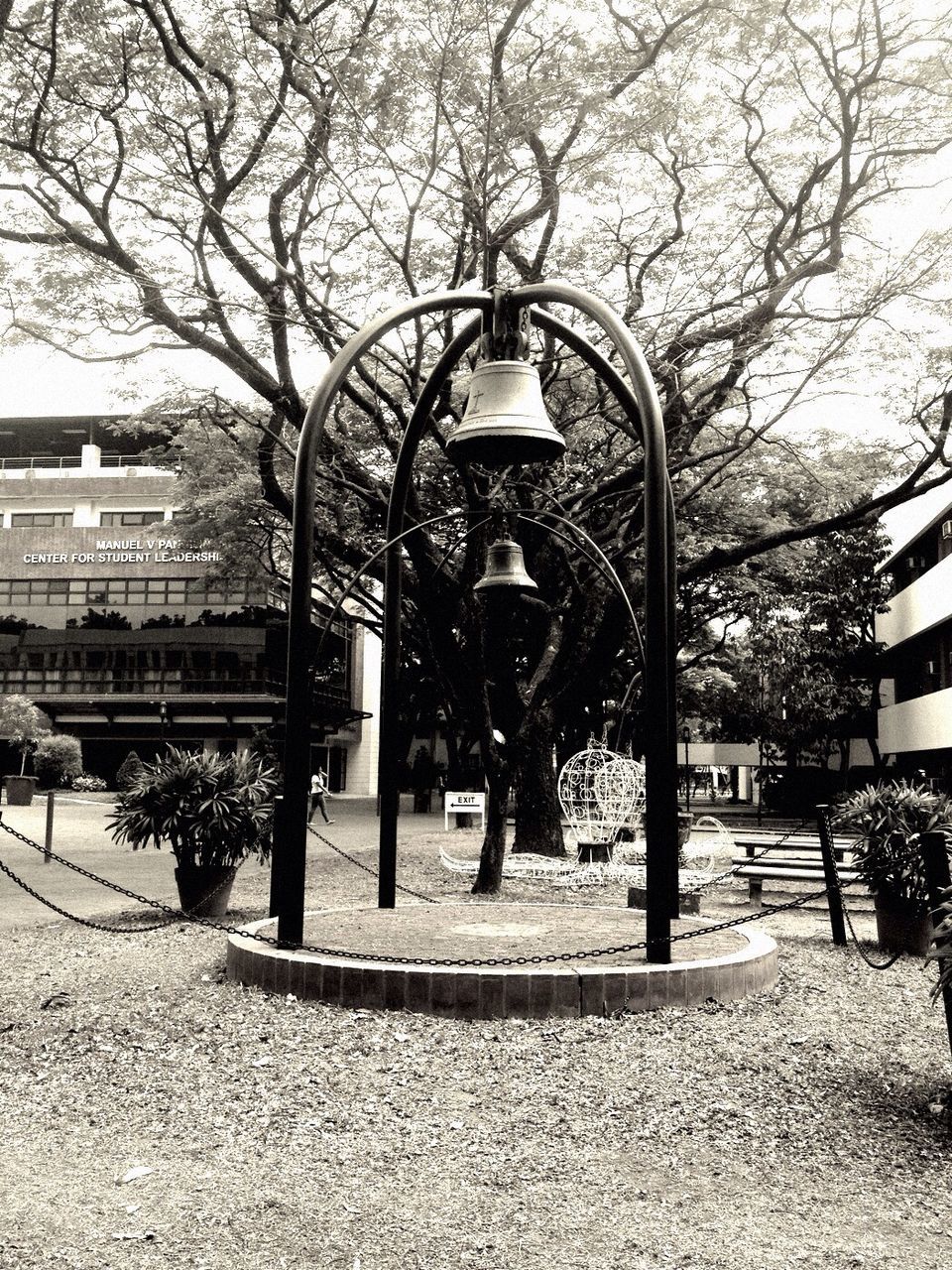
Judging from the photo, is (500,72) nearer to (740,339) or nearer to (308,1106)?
(740,339)

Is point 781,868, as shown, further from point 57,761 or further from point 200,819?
point 57,761

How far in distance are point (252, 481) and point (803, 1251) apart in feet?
56.0

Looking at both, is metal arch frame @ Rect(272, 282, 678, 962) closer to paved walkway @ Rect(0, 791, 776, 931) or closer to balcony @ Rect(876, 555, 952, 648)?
paved walkway @ Rect(0, 791, 776, 931)

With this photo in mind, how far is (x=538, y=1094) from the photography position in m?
4.95

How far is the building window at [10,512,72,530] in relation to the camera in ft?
177

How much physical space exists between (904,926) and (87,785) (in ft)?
118

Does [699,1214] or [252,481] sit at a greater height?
[252,481]

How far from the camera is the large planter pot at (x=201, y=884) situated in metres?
10.7

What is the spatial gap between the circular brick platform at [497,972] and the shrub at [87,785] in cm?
3483

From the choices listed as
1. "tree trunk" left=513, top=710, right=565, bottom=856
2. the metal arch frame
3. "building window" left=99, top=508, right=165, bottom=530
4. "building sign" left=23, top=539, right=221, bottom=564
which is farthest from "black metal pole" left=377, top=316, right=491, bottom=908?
"building window" left=99, top=508, right=165, bottom=530

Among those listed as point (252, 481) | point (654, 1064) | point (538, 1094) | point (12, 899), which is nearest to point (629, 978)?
point (654, 1064)

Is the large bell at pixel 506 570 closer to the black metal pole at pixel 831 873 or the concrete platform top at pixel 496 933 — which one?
the concrete platform top at pixel 496 933

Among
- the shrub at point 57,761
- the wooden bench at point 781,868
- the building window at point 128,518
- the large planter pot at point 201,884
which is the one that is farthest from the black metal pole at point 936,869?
the building window at point 128,518

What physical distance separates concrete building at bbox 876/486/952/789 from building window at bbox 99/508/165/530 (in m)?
31.4
